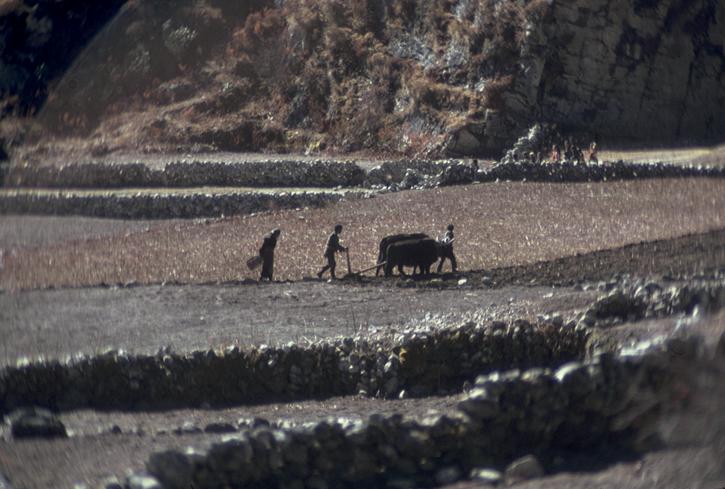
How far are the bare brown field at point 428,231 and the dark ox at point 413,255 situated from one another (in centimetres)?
24

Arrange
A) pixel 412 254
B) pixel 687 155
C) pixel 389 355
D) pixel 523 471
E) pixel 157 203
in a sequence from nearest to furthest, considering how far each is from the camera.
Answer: pixel 523 471
pixel 389 355
pixel 412 254
pixel 687 155
pixel 157 203

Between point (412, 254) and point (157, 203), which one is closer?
point (412, 254)

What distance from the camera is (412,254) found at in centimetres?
721

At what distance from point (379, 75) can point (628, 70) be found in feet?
6.28

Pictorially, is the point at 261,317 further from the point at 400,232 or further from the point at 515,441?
the point at 515,441

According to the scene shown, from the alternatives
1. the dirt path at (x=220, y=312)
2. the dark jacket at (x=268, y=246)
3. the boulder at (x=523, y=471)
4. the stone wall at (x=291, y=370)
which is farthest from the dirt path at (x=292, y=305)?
the boulder at (x=523, y=471)

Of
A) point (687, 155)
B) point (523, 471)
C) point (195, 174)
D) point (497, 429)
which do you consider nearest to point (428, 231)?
point (687, 155)

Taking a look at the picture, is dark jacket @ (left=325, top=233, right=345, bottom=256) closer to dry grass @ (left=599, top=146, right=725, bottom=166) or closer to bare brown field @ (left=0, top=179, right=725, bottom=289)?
bare brown field @ (left=0, top=179, right=725, bottom=289)

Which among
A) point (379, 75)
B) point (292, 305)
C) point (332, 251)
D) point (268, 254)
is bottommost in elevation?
point (292, 305)

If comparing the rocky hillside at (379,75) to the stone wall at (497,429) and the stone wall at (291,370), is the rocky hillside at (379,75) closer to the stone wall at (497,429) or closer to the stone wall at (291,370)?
the stone wall at (291,370)

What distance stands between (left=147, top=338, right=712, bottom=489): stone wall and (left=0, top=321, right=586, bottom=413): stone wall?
2.27ft

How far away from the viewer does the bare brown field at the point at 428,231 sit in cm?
686

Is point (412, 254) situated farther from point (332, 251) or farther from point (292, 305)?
point (292, 305)

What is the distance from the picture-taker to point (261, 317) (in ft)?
22.2
